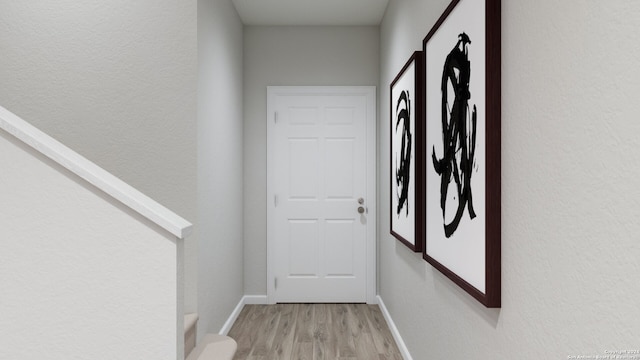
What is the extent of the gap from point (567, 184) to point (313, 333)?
109 inches

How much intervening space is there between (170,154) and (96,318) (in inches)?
58.9

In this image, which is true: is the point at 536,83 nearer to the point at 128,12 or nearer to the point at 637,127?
the point at 637,127

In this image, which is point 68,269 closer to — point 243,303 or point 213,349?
point 213,349

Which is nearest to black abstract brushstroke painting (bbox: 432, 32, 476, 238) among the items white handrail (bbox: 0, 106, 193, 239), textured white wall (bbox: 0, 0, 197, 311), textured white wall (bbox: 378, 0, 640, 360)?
textured white wall (bbox: 378, 0, 640, 360)

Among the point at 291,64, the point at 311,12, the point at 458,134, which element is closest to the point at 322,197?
the point at 291,64

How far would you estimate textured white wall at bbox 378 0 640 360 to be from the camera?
818 mm

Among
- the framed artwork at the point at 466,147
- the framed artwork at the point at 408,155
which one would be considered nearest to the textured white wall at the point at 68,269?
the framed artwork at the point at 466,147

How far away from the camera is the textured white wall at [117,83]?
8.47 feet

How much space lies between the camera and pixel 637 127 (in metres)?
0.79

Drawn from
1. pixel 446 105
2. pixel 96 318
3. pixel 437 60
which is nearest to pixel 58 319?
pixel 96 318

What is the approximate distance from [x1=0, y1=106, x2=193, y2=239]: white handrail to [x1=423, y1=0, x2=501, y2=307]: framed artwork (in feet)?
3.06

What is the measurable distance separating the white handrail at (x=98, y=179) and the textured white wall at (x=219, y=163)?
4.58ft

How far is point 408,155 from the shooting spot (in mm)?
2654

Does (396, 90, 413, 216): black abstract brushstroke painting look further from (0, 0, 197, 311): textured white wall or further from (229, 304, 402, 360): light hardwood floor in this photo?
(0, 0, 197, 311): textured white wall
